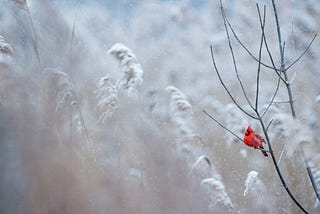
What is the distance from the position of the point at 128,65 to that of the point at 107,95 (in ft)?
0.51

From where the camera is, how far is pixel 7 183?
1601 mm

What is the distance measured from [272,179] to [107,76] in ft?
2.72

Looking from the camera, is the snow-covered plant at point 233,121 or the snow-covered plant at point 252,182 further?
the snow-covered plant at point 233,121

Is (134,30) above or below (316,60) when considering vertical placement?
above

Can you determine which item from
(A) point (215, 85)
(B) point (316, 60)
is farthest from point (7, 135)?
(B) point (316, 60)

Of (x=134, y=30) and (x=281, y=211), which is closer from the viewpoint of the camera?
(x=281, y=211)

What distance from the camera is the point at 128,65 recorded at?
162 centimetres

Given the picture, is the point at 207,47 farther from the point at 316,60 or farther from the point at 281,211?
the point at 281,211

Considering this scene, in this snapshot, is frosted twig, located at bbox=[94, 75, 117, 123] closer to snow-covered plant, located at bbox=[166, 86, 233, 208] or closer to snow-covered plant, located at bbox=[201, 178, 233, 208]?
snow-covered plant, located at bbox=[166, 86, 233, 208]

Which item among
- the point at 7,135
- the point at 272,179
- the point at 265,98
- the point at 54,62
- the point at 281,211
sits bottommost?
the point at 281,211

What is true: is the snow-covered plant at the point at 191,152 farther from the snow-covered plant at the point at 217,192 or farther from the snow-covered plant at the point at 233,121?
the snow-covered plant at the point at 233,121

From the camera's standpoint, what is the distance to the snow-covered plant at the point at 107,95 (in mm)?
1652

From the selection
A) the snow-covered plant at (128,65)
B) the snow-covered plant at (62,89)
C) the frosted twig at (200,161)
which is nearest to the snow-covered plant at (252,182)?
the frosted twig at (200,161)

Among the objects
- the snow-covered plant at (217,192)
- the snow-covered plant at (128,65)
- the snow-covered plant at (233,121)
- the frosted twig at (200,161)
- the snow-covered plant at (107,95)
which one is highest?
the snow-covered plant at (128,65)
